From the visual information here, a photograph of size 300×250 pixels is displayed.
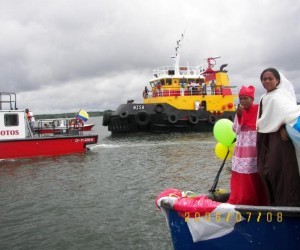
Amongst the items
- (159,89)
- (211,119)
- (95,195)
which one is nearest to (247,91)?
(95,195)

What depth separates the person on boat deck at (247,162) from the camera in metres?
4.31

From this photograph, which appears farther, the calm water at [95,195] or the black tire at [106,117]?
the black tire at [106,117]

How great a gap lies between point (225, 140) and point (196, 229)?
4.66 feet

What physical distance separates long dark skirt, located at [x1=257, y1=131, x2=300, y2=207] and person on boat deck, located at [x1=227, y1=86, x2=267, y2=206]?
0.22 m

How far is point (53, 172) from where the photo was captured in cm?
1298

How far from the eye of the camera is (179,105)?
2817 centimetres

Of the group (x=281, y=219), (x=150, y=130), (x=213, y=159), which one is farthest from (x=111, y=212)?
(x=150, y=130)

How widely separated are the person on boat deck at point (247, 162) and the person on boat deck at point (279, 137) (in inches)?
10.0

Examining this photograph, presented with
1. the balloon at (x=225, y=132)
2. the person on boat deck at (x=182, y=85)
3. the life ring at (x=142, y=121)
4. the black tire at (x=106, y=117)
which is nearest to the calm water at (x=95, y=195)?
the balloon at (x=225, y=132)

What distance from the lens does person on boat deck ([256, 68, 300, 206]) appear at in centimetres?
377

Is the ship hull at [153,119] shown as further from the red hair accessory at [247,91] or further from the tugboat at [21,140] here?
the red hair accessory at [247,91]

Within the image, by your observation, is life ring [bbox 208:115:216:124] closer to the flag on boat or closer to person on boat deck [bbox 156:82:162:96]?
person on boat deck [bbox 156:82:162:96]

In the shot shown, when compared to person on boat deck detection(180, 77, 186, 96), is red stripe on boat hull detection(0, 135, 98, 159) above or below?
below

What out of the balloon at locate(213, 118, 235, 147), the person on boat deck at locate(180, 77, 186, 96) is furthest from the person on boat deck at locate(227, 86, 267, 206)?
the person on boat deck at locate(180, 77, 186, 96)
